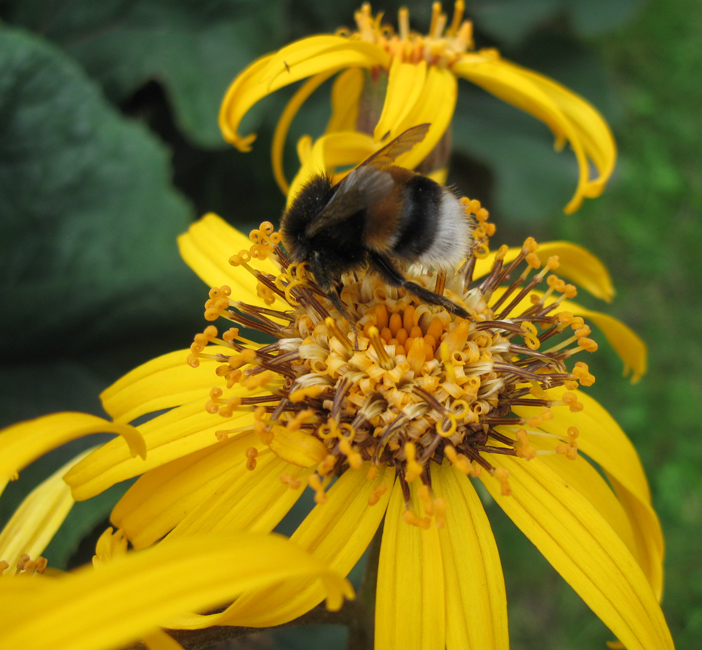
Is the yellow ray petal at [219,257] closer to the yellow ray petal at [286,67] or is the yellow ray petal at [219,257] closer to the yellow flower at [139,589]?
the yellow ray petal at [286,67]

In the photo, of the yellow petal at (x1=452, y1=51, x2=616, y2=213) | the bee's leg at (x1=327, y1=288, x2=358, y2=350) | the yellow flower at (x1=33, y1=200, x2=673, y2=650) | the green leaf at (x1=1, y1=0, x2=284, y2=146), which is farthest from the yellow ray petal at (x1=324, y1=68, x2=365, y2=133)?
the green leaf at (x1=1, y1=0, x2=284, y2=146)

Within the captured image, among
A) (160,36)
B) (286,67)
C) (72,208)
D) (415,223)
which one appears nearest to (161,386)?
(415,223)

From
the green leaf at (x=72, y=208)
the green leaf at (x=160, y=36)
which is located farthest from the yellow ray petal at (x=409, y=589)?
the green leaf at (x=160, y=36)

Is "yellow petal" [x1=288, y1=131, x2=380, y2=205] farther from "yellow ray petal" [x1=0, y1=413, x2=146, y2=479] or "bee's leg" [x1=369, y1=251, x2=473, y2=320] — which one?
"yellow ray petal" [x1=0, y1=413, x2=146, y2=479]

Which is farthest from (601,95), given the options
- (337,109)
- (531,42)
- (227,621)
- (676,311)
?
(227,621)

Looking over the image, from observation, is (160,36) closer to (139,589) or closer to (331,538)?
(331,538)

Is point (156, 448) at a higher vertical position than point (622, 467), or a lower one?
lower

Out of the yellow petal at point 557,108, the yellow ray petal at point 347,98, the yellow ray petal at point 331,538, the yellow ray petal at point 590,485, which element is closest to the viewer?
the yellow ray petal at point 331,538
